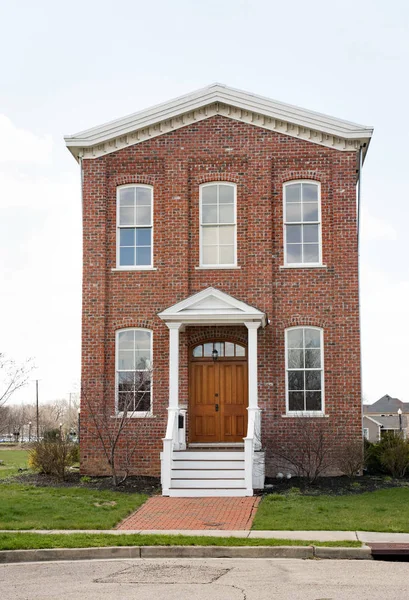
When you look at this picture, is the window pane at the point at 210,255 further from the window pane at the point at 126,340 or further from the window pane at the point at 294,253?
the window pane at the point at 126,340

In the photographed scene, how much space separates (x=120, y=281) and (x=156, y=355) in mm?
2130

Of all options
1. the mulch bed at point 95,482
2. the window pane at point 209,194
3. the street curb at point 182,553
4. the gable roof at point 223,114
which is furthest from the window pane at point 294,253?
the street curb at point 182,553

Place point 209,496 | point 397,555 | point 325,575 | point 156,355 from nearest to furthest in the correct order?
point 325,575, point 397,555, point 209,496, point 156,355

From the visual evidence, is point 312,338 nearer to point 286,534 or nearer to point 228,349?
point 228,349

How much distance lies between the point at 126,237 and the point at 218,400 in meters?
4.80

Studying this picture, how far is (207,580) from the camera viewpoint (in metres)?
9.75

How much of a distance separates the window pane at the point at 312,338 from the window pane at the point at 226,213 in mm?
3458

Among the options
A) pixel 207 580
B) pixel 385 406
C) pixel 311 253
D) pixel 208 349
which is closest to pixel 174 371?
pixel 208 349

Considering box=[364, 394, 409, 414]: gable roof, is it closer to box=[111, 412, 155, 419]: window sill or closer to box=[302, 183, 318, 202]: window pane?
box=[302, 183, 318, 202]: window pane

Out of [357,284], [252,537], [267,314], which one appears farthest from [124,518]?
[357,284]

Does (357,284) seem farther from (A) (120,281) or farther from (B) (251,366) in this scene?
(A) (120,281)

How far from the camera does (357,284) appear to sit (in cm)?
2006

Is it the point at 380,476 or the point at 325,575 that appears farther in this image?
the point at 380,476

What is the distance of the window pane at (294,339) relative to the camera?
20.1 meters
